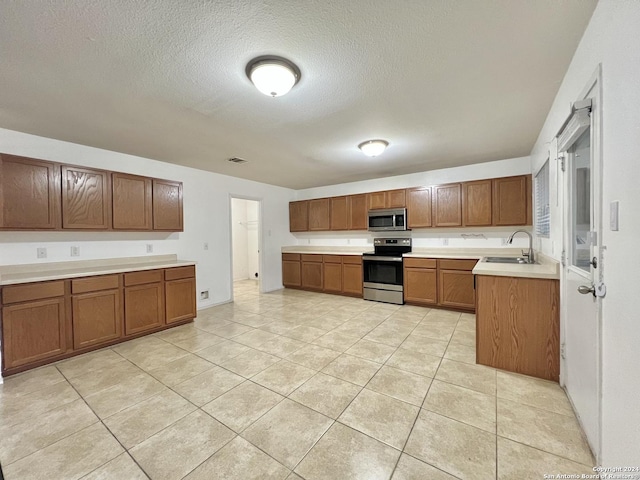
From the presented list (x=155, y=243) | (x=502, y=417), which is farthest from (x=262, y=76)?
(x=155, y=243)

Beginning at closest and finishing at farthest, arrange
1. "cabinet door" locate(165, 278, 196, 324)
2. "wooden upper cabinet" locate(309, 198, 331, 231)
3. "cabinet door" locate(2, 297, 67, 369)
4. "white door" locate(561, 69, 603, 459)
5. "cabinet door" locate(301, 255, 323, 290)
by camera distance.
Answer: "white door" locate(561, 69, 603, 459) → "cabinet door" locate(2, 297, 67, 369) → "cabinet door" locate(165, 278, 196, 324) → "cabinet door" locate(301, 255, 323, 290) → "wooden upper cabinet" locate(309, 198, 331, 231)

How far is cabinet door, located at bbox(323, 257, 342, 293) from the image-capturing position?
528 cm

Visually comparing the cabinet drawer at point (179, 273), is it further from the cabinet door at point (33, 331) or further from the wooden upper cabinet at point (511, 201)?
the wooden upper cabinet at point (511, 201)

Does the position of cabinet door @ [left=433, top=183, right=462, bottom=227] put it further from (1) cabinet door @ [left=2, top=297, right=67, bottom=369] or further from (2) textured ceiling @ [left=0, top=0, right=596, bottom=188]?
(1) cabinet door @ [left=2, top=297, right=67, bottom=369]

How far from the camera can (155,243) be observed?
12.7ft

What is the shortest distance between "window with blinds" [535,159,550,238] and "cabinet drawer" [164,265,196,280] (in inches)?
174

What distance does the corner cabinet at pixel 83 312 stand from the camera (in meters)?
2.38

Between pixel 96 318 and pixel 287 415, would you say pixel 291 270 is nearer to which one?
pixel 96 318

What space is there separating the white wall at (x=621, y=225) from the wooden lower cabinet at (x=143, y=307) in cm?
408

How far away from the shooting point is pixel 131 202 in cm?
334

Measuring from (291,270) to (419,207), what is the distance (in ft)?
10.2

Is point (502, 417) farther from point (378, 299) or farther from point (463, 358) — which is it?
point (378, 299)

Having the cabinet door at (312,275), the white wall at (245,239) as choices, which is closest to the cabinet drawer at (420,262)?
the cabinet door at (312,275)

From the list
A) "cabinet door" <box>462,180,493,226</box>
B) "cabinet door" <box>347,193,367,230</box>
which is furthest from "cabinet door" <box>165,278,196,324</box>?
"cabinet door" <box>462,180,493,226</box>
